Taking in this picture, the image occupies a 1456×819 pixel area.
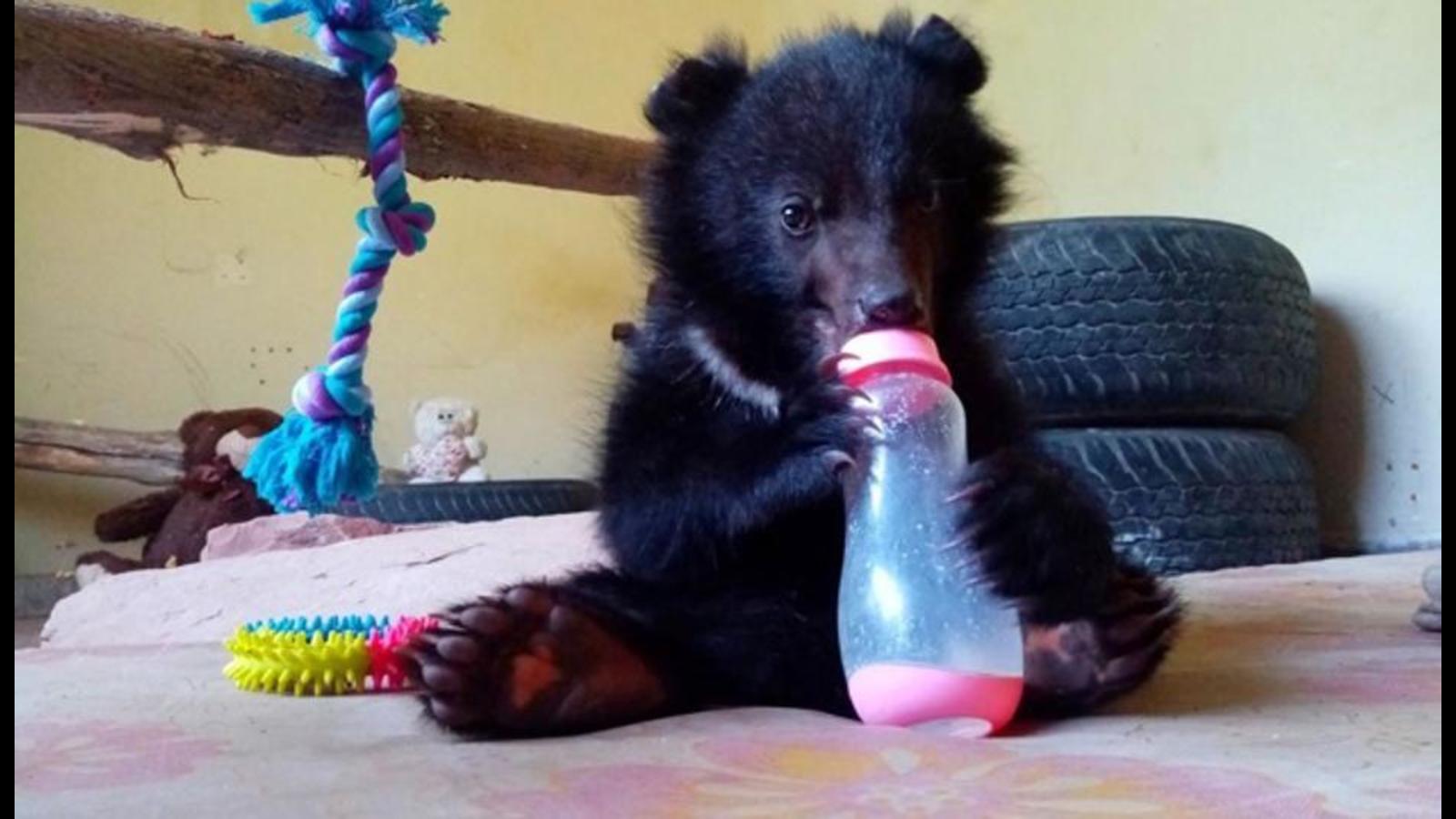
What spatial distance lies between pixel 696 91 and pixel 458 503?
3.89m

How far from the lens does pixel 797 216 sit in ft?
6.15

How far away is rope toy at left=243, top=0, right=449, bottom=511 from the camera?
6.44ft

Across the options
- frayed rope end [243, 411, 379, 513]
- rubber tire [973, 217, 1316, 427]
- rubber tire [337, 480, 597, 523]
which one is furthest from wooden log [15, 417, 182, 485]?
frayed rope end [243, 411, 379, 513]

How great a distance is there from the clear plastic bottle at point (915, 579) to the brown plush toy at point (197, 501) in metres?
4.70

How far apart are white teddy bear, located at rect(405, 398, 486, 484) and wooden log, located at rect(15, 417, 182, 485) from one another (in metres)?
0.96

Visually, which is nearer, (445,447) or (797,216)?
(797,216)

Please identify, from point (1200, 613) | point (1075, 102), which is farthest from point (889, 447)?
point (1075, 102)

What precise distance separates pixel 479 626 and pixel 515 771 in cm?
23

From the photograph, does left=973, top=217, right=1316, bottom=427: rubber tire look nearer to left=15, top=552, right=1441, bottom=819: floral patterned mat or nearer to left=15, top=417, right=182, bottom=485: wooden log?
left=15, top=552, right=1441, bottom=819: floral patterned mat

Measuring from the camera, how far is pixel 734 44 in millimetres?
2184

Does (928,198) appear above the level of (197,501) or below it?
above

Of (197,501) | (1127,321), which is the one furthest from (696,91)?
(197,501)

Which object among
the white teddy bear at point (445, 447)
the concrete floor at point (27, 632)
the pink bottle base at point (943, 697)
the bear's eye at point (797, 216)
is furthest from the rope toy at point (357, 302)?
the white teddy bear at point (445, 447)

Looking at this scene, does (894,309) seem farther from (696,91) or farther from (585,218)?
(585,218)
